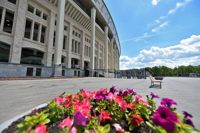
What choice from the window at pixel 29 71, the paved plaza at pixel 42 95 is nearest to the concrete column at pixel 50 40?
the window at pixel 29 71

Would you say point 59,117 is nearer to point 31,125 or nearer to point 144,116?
point 31,125

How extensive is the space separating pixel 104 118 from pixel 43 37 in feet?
82.1

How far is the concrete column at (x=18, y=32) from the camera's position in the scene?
16297 millimetres

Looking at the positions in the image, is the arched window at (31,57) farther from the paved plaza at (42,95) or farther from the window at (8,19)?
the paved plaza at (42,95)

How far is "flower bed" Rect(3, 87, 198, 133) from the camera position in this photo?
3.49ft

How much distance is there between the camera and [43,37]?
23141 millimetres

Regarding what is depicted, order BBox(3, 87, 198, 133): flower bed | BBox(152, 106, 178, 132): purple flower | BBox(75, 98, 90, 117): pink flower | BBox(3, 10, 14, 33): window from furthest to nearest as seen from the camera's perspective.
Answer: BBox(3, 10, 14, 33): window
BBox(75, 98, 90, 117): pink flower
BBox(3, 87, 198, 133): flower bed
BBox(152, 106, 178, 132): purple flower

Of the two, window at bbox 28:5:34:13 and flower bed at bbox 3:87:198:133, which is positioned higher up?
window at bbox 28:5:34:13

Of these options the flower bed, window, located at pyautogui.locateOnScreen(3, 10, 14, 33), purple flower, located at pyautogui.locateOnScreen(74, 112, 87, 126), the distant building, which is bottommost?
the flower bed

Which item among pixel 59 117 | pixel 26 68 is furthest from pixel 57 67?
pixel 59 117

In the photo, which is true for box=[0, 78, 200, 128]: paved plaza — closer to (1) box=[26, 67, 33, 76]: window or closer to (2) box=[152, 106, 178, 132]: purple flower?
(2) box=[152, 106, 178, 132]: purple flower

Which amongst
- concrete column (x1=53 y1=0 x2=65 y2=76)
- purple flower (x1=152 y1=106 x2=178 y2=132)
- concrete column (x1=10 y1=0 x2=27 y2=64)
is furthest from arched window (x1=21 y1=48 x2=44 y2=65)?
purple flower (x1=152 y1=106 x2=178 y2=132)

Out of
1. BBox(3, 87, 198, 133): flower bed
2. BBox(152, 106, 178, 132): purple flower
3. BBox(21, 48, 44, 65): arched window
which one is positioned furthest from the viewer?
BBox(21, 48, 44, 65): arched window

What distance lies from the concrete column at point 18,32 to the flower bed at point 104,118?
1792 centimetres
